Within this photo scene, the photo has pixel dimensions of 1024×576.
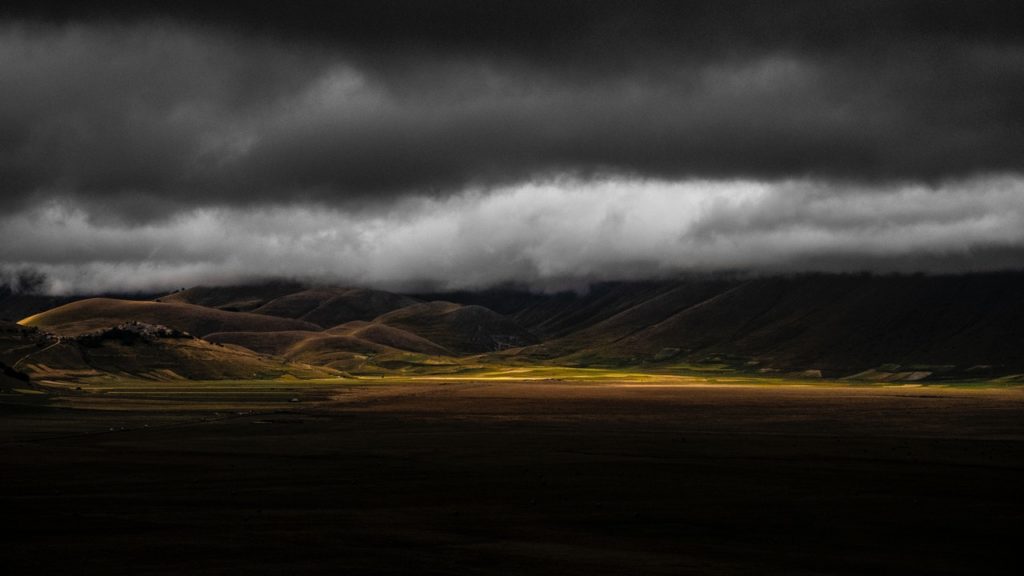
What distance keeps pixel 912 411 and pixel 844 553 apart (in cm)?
9624

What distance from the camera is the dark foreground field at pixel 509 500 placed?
34125 millimetres

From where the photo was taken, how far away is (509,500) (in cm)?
4678

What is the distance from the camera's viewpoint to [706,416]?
363 ft

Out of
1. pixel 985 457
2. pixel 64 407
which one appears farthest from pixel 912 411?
pixel 64 407

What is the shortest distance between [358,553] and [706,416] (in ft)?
263

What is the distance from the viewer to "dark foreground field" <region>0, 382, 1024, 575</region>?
34125 mm

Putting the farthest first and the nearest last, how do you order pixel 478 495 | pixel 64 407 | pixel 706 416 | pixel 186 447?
1. pixel 64 407
2. pixel 706 416
3. pixel 186 447
4. pixel 478 495

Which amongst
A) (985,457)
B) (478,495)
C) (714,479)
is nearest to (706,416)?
(985,457)

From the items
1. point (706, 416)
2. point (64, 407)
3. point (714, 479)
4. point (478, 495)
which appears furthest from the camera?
Answer: point (64, 407)

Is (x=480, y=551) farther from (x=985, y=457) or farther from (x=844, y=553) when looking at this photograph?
(x=985, y=457)

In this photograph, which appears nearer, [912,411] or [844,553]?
[844,553]

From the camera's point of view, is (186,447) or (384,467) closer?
(384,467)

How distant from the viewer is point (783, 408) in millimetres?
130875

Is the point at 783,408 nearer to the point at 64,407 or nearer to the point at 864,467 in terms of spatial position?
the point at 864,467
